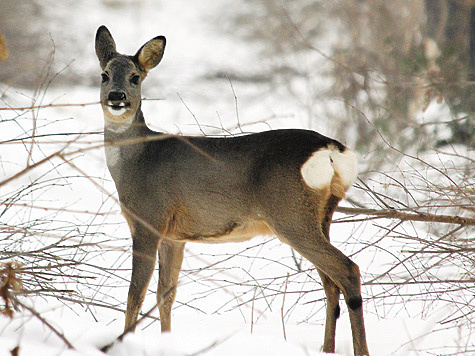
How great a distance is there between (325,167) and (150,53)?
1467 mm

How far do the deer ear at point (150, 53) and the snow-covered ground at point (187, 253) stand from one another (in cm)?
67

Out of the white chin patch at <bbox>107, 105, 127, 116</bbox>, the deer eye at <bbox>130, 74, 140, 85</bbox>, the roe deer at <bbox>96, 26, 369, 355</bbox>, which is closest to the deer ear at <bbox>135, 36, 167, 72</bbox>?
the roe deer at <bbox>96, 26, 369, 355</bbox>

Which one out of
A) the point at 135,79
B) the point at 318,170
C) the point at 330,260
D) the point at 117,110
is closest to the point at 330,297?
the point at 330,260

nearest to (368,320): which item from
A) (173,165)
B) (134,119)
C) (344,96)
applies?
(173,165)

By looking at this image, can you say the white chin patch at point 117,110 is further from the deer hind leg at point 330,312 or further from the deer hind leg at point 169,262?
the deer hind leg at point 330,312

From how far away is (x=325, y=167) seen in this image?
3.70 metres

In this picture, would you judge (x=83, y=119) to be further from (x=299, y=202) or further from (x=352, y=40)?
(x=299, y=202)

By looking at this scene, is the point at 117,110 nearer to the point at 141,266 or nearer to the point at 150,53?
the point at 150,53

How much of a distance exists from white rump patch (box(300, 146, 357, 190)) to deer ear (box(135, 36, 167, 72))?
4.43ft

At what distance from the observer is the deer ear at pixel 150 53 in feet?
14.2

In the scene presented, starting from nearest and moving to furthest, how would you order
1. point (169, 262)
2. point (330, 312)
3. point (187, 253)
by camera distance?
point (330, 312)
point (169, 262)
point (187, 253)

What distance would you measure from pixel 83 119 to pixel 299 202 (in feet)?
26.4

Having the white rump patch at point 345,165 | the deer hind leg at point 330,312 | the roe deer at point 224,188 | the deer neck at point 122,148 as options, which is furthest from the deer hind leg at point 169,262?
the white rump patch at point 345,165

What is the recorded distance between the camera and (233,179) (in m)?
3.93
